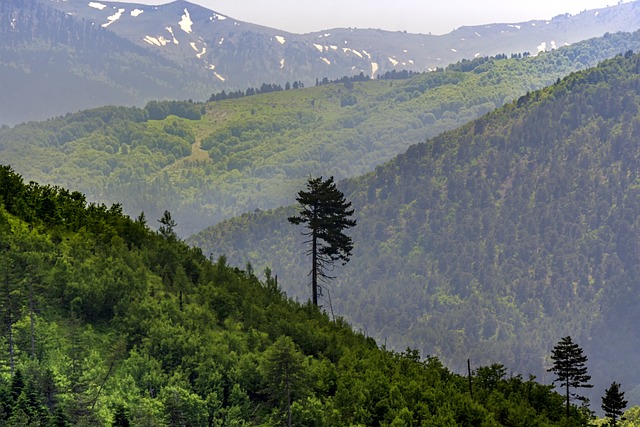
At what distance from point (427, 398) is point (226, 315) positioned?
12.5 m

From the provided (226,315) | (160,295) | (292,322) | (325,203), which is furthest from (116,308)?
(325,203)

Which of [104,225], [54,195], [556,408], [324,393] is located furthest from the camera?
[54,195]

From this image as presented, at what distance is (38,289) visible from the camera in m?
41.2

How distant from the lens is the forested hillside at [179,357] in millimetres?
34250

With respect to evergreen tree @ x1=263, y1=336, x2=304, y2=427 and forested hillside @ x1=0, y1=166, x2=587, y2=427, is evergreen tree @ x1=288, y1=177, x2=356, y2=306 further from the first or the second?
evergreen tree @ x1=263, y1=336, x2=304, y2=427

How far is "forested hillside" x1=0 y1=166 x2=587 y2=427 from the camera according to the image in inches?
1348

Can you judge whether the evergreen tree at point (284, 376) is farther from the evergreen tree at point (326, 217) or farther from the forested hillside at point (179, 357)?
the evergreen tree at point (326, 217)

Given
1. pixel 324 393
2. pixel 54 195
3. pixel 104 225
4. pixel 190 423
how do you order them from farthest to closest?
pixel 54 195 → pixel 104 225 → pixel 324 393 → pixel 190 423

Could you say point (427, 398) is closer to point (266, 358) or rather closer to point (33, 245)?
point (266, 358)

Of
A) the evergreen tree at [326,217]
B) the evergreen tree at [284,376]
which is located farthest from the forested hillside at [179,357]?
the evergreen tree at [326,217]

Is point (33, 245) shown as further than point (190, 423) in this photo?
Yes

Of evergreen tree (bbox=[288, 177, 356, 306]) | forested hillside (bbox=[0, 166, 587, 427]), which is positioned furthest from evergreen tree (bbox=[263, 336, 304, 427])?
evergreen tree (bbox=[288, 177, 356, 306])

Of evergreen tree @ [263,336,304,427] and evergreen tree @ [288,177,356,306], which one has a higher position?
evergreen tree @ [288,177,356,306]

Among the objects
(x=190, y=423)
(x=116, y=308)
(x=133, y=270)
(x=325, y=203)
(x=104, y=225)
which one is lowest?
(x=190, y=423)
